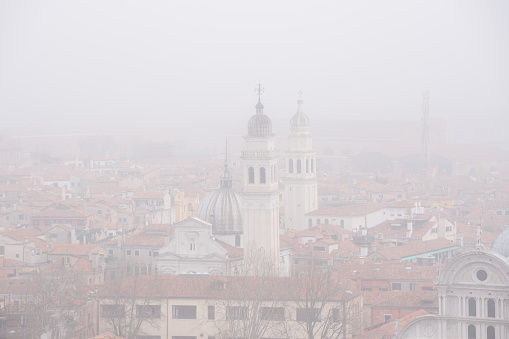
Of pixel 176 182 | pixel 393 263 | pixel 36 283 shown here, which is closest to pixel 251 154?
pixel 393 263

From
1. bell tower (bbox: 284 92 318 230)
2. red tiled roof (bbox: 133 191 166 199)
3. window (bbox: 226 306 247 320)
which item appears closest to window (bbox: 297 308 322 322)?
window (bbox: 226 306 247 320)

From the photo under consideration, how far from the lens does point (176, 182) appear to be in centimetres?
8650

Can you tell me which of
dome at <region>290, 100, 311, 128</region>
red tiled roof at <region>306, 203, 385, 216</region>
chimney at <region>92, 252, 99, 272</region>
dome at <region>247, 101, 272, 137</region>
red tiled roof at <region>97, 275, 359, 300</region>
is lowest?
red tiled roof at <region>97, 275, 359, 300</region>

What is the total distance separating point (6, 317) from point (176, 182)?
58.9 metres

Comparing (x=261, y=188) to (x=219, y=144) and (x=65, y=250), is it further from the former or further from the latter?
(x=219, y=144)

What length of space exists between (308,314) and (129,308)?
163 inches

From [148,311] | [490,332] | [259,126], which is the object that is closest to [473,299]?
[490,332]

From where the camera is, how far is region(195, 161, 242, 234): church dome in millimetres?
41438

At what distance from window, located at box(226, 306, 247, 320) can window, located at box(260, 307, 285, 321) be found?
511 millimetres

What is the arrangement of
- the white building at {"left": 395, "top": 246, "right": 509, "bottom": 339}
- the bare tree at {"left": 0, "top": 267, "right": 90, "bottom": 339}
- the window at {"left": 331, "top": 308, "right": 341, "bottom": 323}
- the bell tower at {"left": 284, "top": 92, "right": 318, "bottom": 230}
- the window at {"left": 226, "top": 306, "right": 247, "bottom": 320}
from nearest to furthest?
the white building at {"left": 395, "top": 246, "right": 509, "bottom": 339}
the bare tree at {"left": 0, "top": 267, "right": 90, "bottom": 339}
the window at {"left": 226, "top": 306, "right": 247, "bottom": 320}
the window at {"left": 331, "top": 308, "right": 341, "bottom": 323}
the bell tower at {"left": 284, "top": 92, "right": 318, "bottom": 230}

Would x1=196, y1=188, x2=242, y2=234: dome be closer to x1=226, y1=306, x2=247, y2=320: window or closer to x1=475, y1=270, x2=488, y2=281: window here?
x1=226, y1=306, x2=247, y2=320: window

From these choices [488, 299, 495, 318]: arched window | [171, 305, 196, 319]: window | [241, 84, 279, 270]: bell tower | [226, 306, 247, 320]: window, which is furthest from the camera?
[241, 84, 279, 270]: bell tower

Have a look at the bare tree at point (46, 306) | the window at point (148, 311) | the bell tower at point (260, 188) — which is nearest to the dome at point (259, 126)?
the bell tower at point (260, 188)

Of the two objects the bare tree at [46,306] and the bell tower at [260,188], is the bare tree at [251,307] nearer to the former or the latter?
the bare tree at [46,306]
